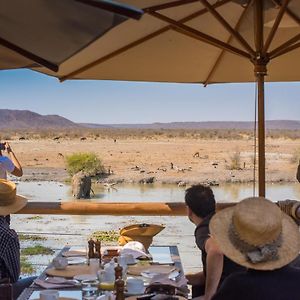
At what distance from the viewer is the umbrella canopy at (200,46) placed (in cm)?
383

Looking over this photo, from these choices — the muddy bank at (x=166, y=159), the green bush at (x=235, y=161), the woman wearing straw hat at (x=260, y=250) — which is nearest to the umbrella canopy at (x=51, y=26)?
the woman wearing straw hat at (x=260, y=250)

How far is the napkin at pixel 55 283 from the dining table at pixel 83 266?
16 mm

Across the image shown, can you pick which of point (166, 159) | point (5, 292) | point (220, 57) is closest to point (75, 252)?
point (5, 292)

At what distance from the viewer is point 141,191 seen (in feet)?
80.9

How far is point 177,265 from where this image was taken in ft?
10.6

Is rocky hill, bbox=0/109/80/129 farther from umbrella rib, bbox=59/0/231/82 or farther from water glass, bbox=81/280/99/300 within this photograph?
water glass, bbox=81/280/99/300

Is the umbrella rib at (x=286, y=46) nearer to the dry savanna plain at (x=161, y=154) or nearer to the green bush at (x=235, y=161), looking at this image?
the dry savanna plain at (x=161, y=154)

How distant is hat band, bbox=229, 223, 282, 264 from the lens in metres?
2.03

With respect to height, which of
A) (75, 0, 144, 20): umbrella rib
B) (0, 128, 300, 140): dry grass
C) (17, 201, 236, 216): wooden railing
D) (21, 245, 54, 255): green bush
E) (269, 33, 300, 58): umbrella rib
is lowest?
(21, 245, 54, 255): green bush

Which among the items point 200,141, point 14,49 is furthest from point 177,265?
point 200,141

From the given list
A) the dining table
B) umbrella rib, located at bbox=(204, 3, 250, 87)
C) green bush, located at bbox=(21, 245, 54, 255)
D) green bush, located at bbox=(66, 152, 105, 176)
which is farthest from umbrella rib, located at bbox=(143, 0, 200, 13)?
green bush, located at bbox=(66, 152, 105, 176)

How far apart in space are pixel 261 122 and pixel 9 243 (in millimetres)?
1908

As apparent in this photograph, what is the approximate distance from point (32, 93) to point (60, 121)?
4.17 m

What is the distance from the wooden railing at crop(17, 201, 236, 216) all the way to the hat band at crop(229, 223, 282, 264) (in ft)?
7.94
